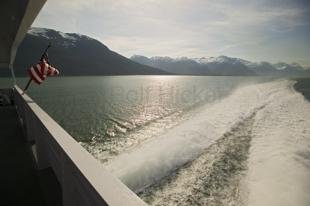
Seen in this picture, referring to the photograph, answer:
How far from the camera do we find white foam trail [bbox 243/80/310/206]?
28.9 ft

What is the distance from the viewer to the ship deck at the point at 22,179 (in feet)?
13.7

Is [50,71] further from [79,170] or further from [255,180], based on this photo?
[255,180]

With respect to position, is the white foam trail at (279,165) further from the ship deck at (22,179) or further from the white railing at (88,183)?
the white railing at (88,183)

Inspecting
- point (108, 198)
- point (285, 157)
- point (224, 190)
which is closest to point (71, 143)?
point (108, 198)

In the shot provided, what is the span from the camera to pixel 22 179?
16.4 feet

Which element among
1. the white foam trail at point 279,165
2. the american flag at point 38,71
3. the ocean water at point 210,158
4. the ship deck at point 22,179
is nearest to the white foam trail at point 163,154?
the ocean water at point 210,158

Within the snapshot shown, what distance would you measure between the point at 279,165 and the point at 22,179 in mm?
11276

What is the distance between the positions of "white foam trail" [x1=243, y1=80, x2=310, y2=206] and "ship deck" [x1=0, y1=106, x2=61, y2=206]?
703 cm

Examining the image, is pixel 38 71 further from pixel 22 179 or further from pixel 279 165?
pixel 279 165

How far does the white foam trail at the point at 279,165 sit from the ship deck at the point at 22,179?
7.03 meters

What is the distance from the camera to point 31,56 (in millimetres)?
187250

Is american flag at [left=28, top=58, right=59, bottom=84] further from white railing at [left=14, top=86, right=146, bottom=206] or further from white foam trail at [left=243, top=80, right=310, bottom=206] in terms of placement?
white foam trail at [left=243, top=80, right=310, bottom=206]

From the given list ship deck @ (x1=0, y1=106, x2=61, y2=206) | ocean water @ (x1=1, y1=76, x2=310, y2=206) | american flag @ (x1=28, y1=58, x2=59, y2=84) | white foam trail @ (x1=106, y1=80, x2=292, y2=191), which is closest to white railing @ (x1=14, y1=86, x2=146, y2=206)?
ship deck @ (x1=0, y1=106, x2=61, y2=206)

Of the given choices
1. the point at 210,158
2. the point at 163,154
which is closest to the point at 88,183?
the point at 163,154
